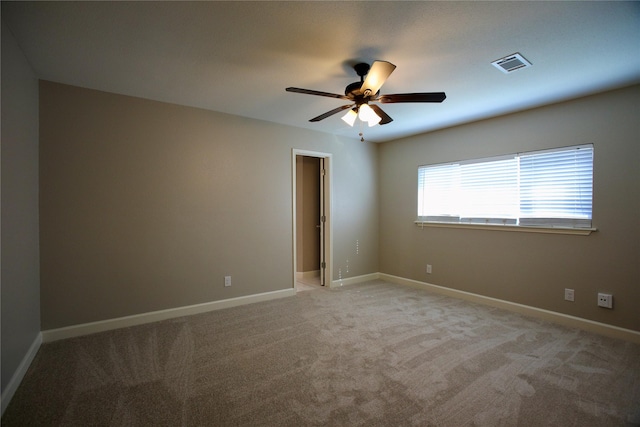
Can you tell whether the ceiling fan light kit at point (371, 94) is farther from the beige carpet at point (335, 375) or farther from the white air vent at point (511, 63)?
the beige carpet at point (335, 375)

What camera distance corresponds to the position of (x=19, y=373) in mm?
2100

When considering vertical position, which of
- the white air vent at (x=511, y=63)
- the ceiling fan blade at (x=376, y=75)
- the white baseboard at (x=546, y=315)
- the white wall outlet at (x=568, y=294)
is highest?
the white air vent at (x=511, y=63)

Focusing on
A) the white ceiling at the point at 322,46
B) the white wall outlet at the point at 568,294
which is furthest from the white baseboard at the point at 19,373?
the white wall outlet at the point at 568,294

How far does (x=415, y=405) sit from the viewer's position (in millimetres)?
1868

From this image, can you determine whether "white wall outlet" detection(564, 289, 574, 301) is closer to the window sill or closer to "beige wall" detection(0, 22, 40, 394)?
the window sill

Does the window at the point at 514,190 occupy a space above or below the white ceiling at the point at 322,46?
below

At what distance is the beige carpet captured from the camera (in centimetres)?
179

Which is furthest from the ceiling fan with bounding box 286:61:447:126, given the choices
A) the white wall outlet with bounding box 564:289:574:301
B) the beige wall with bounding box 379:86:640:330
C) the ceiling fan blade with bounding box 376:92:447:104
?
the white wall outlet with bounding box 564:289:574:301

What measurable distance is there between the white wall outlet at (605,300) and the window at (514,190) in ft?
2.40

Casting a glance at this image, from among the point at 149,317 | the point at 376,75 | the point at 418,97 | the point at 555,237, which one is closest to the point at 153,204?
the point at 149,317

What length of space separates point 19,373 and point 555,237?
515 cm

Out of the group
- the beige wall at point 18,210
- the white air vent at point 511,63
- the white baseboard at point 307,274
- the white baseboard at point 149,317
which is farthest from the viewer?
the white baseboard at point 307,274

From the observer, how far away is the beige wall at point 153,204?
Answer: 2.81 meters

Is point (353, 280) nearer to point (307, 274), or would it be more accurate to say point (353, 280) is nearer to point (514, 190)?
point (307, 274)
